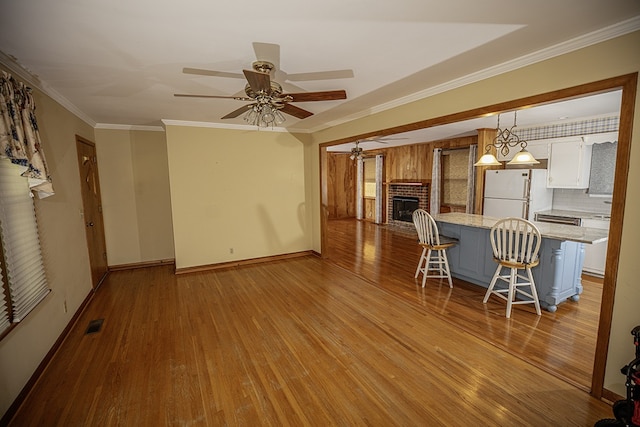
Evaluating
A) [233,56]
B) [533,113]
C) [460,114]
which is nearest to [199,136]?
[233,56]

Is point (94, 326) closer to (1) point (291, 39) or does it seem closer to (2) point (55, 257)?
(2) point (55, 257)

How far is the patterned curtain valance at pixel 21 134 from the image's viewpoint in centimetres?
190

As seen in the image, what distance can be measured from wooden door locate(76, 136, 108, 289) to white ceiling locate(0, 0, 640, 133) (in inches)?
50.8

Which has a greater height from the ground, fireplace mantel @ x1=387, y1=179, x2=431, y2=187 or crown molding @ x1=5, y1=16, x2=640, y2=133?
crown molding @ x1=5, y1=16, x2=640, y2=133

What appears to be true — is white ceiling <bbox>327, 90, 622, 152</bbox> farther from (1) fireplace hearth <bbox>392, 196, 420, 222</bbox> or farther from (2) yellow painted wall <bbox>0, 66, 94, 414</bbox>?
(2) yellow painted wall <bbox>0, 66, 94, 414</bbox>

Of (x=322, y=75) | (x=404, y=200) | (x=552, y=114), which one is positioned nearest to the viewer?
(x=322, y=75)

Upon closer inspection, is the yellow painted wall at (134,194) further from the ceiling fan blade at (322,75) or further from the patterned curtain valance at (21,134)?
the ceiling fan blade at (322,75)

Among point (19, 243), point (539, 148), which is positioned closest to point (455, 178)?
point (539, 148)

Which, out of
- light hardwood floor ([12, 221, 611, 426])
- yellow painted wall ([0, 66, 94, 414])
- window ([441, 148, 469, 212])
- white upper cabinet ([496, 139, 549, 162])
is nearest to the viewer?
light hardwood floor ([12, 221, 611, 426])

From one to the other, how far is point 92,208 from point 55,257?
1.66 m

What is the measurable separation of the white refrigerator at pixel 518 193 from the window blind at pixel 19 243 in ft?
21.1

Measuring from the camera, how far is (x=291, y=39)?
6.50ft

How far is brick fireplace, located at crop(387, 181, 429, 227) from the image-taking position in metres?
7.70

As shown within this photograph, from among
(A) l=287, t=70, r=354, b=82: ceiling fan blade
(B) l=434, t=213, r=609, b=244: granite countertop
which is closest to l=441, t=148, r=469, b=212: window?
(B) l=434, t=213, r=609, b=244: granite countertop
